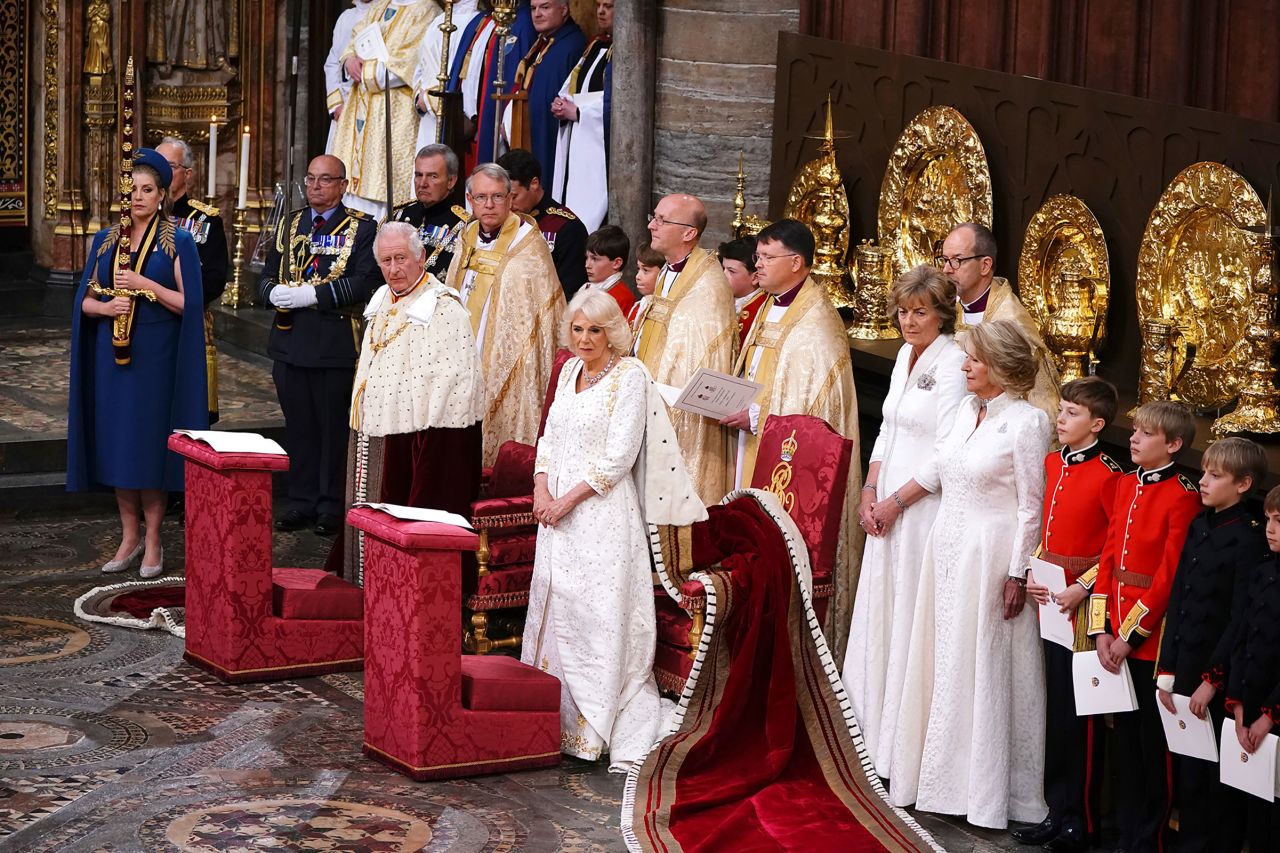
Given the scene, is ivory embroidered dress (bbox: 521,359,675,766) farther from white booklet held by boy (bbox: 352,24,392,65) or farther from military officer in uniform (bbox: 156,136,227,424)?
white booklet held by boy (bbox: 352,24,392,65)

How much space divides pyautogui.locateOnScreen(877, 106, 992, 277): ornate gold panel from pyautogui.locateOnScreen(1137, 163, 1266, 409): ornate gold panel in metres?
1.30

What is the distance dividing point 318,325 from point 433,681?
3.63 metres

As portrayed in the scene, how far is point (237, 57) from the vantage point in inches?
583

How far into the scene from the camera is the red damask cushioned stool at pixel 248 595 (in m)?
8.00

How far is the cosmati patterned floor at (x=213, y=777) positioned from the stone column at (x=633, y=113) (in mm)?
3778

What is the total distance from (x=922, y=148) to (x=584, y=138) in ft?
9.73

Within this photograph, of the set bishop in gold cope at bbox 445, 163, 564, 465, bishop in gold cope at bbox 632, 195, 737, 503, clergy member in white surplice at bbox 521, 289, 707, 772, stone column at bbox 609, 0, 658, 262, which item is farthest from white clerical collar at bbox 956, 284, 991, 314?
stone column at bbox 609, 0, 658, 262

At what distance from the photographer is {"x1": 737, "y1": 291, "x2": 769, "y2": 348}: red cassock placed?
8.60 m

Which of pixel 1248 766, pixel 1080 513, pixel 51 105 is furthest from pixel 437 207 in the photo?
pixel 51 105

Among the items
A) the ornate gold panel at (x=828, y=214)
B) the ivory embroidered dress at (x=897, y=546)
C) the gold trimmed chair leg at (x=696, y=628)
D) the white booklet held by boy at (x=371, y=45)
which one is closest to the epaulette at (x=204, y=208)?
the ornate gold panel at (x=828, y=214)

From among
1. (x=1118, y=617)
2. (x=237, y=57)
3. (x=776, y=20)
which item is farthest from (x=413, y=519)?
(x=237, y=57)

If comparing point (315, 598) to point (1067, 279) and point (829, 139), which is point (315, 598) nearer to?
point (1067, 279)

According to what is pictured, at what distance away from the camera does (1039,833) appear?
6.66 metres

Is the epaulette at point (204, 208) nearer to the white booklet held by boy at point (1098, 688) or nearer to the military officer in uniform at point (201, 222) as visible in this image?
the military officer in uniform at point (201, 222)
